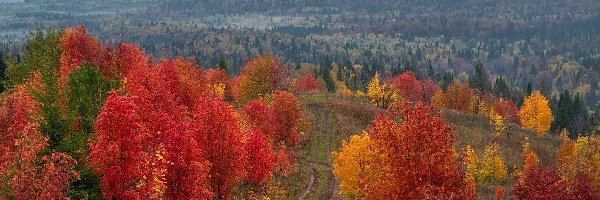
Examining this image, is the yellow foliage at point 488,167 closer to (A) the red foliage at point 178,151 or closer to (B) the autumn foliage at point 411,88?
(A) the red foliage at point 178,151

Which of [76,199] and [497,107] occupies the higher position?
[76,199]

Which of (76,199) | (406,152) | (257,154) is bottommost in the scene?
(257,154)

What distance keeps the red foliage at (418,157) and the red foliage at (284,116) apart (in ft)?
161

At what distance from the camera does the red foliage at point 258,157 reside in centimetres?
5856

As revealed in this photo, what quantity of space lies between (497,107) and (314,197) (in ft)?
354

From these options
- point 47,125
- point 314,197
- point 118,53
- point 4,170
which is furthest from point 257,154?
point 118,53

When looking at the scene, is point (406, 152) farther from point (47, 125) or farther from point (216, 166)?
point (47, 125)

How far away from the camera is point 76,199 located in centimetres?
3659

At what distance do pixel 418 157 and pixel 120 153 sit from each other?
59.7 ft

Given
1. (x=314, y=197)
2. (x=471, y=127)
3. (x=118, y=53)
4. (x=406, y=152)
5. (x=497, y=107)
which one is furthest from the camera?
(x=497, y=107)

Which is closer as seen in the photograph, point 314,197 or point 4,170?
point 4,170

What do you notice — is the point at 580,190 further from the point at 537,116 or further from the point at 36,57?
the point at 537,116

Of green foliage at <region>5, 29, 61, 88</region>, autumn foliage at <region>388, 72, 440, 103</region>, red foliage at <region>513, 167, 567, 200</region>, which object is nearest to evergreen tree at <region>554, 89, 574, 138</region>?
autumn foliage at <region>388, 72, 440, 103</region>

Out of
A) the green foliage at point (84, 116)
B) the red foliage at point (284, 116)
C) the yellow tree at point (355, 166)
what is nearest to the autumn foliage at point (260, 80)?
the red foliage at point (284, 116)
